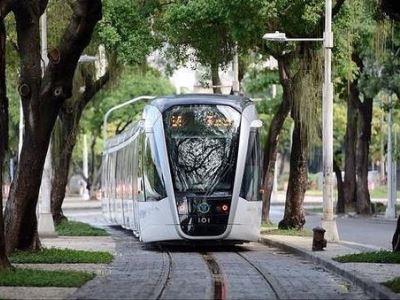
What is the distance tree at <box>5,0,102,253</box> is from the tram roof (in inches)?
213

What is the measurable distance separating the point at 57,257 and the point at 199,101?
681 cm

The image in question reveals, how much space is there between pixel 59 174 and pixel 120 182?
92.5 inches

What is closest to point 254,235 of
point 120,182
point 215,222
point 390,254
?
point 215,222

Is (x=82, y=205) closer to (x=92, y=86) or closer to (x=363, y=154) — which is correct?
(x=363, y=154)

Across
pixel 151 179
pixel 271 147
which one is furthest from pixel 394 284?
pixel 271 147

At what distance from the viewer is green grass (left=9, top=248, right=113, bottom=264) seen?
1844cm

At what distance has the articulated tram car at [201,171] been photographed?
2328cm

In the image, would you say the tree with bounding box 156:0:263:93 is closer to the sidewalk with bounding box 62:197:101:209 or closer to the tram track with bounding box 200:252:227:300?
the tram track with bounding box 200:252:227:300

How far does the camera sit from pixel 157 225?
23500mm

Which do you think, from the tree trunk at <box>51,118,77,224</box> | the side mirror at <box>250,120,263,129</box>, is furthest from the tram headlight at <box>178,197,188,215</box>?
the tree trunk at <box>51,118,77,224</box>

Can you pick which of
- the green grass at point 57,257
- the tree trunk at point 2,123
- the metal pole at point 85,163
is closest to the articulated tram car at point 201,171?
the green grass at point 57,257

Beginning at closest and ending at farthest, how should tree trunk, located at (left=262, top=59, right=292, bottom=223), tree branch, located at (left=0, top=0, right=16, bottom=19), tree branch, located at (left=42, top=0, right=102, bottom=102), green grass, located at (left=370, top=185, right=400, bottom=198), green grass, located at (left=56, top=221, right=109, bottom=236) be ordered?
tree branch, located at (left=0, top=0, right=16, bottom=19) < tree branch, located at (left=42, top=0, right=102, bottom=102) < green grass, located at (left=56, top=221, right=109, bottom=236) < tree trunk, located at (left=262, top=59, right=292, bottom=223) < green grass, located at (left=370, top=185, right=400, bottom=198)

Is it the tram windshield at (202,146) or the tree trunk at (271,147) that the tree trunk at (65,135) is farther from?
the tram windshield at (202,146)

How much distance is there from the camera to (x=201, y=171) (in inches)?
923
